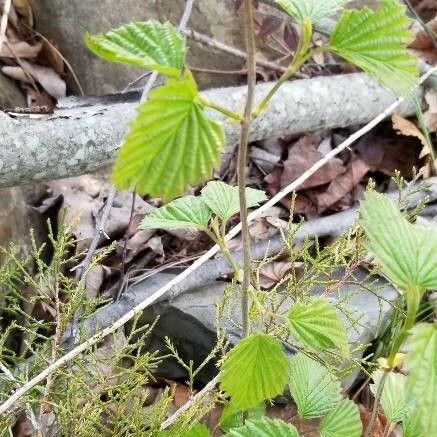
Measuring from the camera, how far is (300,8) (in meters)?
0.80

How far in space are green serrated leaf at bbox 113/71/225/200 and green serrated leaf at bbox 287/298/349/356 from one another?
0.36 m

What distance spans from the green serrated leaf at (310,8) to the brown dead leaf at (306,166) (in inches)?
64.4

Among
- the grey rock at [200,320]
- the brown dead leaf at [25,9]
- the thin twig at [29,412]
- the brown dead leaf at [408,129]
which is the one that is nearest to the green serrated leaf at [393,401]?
the grey rock at [200,320]

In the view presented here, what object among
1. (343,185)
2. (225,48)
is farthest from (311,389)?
(225,48)

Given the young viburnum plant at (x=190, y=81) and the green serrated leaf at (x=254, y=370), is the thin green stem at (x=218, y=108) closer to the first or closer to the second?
the young viburnum plant at (x=190, y=81)

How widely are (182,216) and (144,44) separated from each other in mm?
464

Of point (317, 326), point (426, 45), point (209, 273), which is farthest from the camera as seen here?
point (426, 45)

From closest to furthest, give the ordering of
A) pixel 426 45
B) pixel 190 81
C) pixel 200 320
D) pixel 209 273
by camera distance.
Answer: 1. pixel 190 81
2. pixel 200 320
3. pixel 209 273
4. pixel 426 45

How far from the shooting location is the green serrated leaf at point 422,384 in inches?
27.2

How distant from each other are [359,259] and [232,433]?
0.60m

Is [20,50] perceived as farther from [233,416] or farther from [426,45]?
[233,416]

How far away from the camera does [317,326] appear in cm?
95

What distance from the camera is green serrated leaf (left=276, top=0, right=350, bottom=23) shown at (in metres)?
0.79

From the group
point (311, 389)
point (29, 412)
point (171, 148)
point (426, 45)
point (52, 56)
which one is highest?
point (171, 148)
